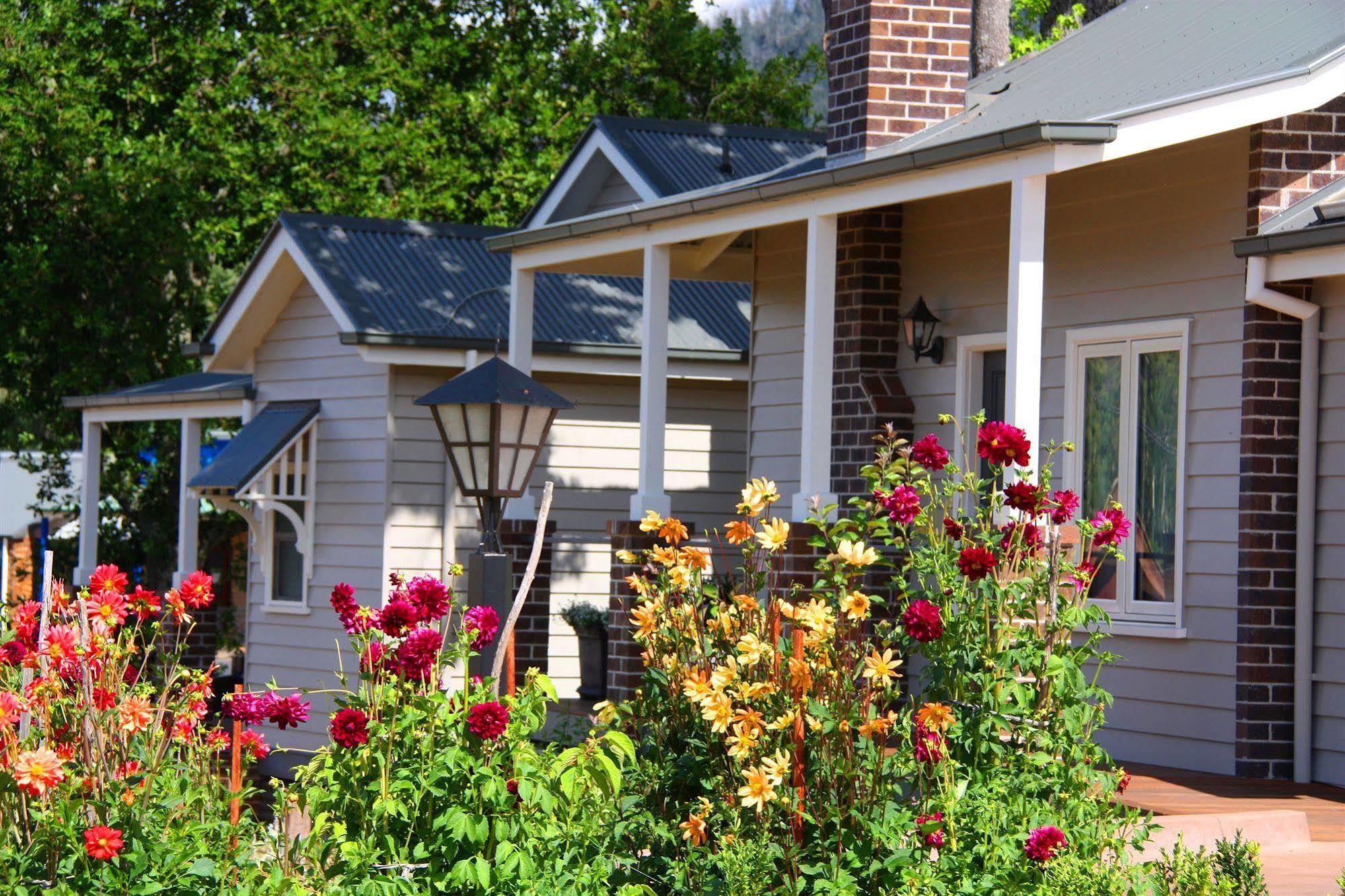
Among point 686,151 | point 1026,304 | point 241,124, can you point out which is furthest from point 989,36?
point 1026,304

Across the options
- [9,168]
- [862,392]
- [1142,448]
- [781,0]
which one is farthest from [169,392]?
[781,0]

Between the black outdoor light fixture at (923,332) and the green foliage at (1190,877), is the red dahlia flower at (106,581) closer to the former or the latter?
the green foliage at (1190,877)

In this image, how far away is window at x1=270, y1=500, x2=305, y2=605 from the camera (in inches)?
636

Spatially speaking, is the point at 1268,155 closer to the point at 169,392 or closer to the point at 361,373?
the point at 361,373

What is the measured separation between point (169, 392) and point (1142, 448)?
10599mm

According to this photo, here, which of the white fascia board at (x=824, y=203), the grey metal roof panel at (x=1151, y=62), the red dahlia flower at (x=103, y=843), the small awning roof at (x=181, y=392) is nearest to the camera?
the red dahlia flower at (x=103, y=843)

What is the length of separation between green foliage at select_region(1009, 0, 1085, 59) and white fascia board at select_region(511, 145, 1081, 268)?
8.84m

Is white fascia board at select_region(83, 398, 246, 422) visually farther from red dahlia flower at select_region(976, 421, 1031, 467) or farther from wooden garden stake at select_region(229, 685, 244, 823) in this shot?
red dahlia flower at select_region(976, 421, 1031, 467)

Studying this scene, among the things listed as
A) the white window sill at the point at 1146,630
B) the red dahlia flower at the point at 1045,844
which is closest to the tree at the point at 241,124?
the white window sill at the point at 1146,630

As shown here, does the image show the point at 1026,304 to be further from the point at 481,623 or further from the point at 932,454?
the point at 481,623

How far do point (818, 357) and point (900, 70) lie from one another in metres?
2.19

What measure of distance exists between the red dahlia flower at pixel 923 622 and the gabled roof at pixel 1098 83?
11.0ft

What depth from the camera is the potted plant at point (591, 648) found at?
1413 cm

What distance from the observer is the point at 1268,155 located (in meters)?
8.91
